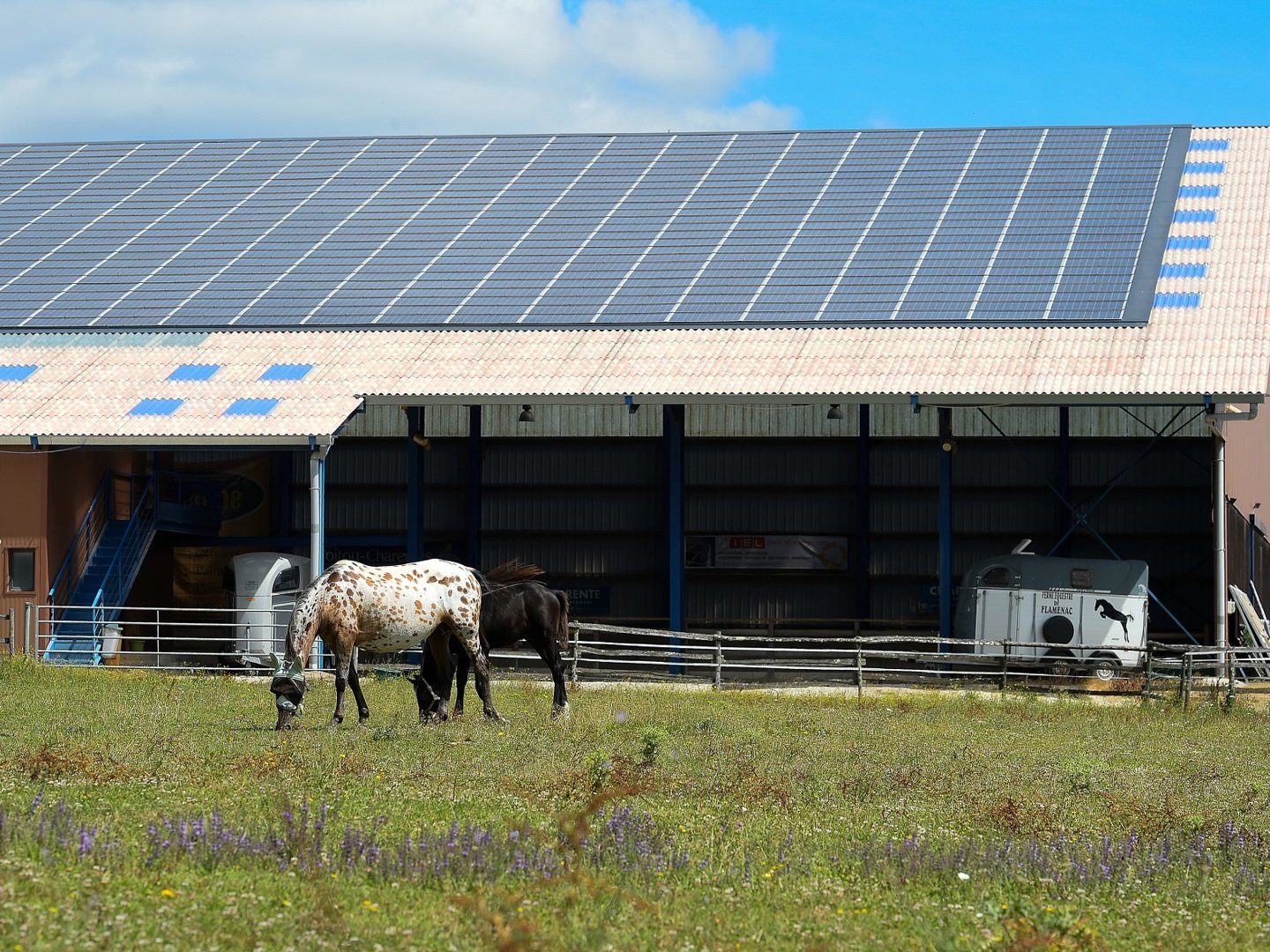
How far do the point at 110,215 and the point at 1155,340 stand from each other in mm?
24320

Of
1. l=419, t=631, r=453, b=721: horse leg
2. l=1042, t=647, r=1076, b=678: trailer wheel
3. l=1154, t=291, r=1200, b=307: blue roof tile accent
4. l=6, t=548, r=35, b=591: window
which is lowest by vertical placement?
l=1042, t=647, r=1076, b=678: trailer wheel

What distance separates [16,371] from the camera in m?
32.6

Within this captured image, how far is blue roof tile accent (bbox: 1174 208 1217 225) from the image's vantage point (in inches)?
1483

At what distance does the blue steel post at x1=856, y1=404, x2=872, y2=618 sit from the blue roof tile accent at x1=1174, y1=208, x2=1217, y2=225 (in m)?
8.32

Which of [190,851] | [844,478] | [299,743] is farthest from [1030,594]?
[190,851]

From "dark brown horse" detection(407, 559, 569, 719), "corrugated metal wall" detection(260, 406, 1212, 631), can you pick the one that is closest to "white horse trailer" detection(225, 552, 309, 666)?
"corrugated metal wall" detection(260, 406, 1212, 631)

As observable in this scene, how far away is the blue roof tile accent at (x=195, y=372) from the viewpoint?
31969mm

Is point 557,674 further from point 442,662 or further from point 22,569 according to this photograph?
point 22,569

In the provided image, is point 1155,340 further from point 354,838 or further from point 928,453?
point 354,838

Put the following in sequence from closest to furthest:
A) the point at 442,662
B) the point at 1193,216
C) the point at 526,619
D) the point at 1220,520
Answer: the point at 442,662 < the point at 526,619 < the point at 1220,520 < the point at 1193,216

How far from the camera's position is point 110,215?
41656 millimetres

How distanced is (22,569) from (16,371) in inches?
179

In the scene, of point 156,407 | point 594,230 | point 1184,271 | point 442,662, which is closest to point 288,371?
point 156,407

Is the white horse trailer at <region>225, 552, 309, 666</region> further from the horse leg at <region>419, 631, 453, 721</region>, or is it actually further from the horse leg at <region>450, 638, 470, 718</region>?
the horse leg at <region>419, 631, 453, 721</region>
